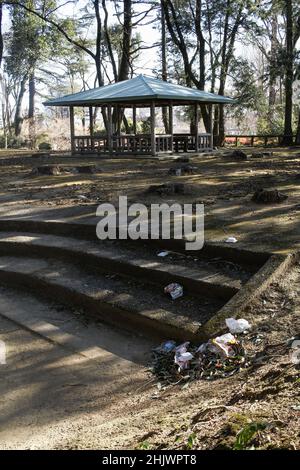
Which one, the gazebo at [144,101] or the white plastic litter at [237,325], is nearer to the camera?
the white plastic litter at [237,325]

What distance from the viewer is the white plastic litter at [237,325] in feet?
12.1

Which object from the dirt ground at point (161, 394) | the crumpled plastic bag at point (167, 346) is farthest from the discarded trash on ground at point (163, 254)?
the crumpled plastic bag at point (167, 346)

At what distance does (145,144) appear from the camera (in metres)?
17.7

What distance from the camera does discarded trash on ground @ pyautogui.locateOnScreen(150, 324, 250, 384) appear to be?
3396mm

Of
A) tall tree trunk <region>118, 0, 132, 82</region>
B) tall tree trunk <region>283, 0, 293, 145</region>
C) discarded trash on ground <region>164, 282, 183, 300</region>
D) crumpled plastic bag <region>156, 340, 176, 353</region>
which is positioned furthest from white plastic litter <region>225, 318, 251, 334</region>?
tall tree trunk <region>118, 0, 132, 82</region>

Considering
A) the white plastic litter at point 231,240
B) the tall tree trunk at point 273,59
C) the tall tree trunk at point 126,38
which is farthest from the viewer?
the tall tree trunk at point 126,38

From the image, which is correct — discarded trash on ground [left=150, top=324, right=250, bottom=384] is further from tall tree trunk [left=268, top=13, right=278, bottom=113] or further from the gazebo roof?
tall tree trunk [left=268, top=13, right=278, bottom=113]

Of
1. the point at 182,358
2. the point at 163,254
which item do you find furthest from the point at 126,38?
the point at 182,358

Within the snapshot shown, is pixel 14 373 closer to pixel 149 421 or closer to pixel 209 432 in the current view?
pixel 149 421

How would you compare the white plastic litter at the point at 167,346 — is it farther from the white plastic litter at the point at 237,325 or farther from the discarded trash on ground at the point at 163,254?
the discarded trash on ground at the point at 163,254

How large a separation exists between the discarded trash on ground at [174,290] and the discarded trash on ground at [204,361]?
0.76m

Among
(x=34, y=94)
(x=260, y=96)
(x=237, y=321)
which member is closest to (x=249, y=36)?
(x=260, y=96)

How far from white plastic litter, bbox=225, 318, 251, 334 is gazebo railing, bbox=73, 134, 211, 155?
13.9 meters
